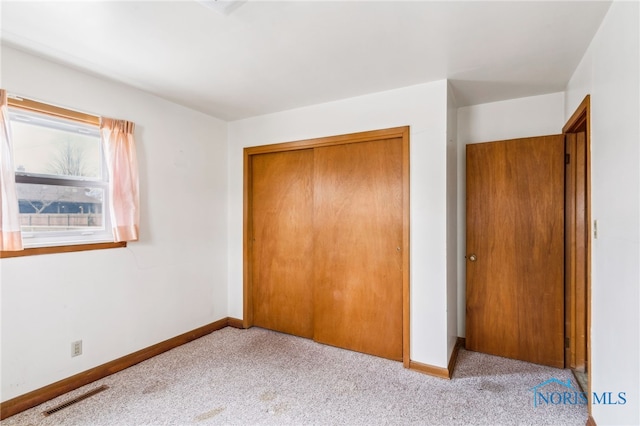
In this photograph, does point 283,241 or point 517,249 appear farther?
point 283,241

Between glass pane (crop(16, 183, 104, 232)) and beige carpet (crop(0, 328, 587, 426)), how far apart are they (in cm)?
122

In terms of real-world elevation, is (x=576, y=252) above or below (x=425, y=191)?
below

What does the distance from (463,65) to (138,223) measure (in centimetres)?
292

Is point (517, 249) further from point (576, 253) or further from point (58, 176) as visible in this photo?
point (58, 176)

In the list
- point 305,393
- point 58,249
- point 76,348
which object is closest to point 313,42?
point 58,249

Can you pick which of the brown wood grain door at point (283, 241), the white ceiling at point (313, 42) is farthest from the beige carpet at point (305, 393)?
A: the white ceiling at point (313, 42)

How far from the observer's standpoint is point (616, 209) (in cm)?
150

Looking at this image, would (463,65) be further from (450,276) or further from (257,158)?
(257,158)

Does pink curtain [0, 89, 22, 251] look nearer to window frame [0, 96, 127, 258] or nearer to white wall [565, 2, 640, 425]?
window frame [0, 96, 127, 258]

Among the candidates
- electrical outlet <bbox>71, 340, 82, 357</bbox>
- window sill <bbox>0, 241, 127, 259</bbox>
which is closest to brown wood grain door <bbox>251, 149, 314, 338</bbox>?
window sill <bbox>0, 241, 127, 259</bbox>

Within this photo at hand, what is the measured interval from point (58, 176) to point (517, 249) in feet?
12.4

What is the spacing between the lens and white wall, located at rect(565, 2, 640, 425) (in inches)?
51.8

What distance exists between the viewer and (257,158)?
3.54 m

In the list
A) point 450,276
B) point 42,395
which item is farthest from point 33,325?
point 450,276
